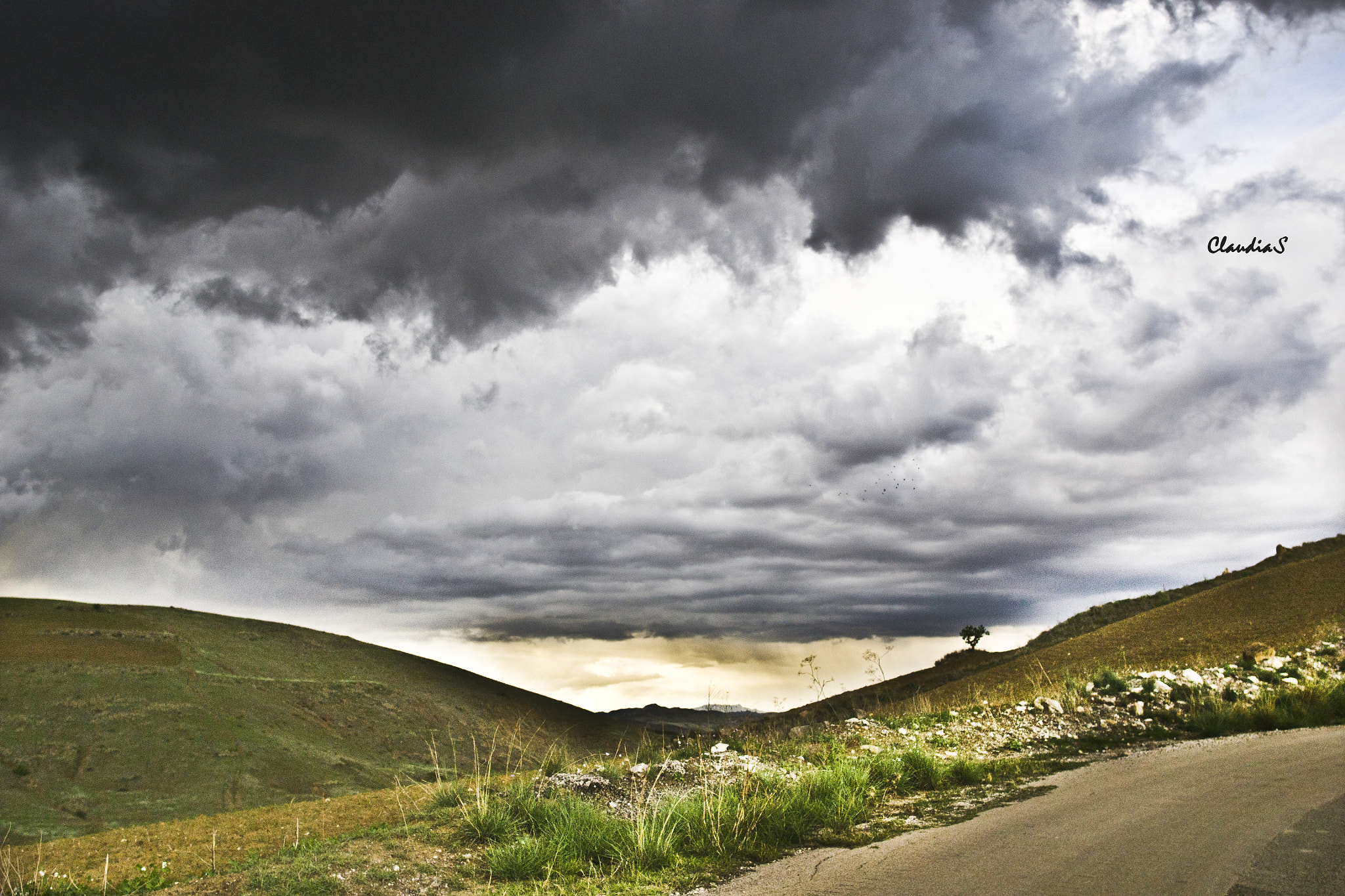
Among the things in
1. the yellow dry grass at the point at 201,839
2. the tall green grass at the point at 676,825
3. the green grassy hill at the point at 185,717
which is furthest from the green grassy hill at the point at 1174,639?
the green grassy hill at the point at 185,717

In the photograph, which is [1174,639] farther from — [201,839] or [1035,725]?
[201,839]

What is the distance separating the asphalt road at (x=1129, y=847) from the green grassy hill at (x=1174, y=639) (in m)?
8.45

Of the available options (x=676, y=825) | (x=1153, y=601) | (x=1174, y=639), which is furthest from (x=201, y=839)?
(x=1153, y=601)

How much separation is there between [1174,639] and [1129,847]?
77.6ft

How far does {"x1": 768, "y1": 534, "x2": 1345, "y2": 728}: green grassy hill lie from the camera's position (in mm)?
20734

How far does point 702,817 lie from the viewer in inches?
307

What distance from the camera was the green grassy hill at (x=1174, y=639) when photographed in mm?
20734

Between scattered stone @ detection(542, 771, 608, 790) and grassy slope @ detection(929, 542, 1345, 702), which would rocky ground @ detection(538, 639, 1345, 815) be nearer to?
scattered stone @ detection(542, 771, 608, 790)

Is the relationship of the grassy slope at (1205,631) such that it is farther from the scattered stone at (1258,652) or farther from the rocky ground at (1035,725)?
the rocky ground at (1035,725)

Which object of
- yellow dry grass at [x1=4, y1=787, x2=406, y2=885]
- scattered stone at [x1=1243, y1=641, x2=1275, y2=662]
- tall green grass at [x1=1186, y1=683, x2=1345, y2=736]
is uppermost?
scattered stone at [x1=1243, y1=641, x2=1275, y2=662]

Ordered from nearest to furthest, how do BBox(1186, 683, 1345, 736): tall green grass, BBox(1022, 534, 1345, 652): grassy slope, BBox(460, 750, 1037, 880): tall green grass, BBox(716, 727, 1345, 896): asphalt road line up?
1. BBox(716, 727, 1345, 896): asphalt road
2. BBox(460, 750, 1037, 880): tall green grass
3. BBox(1186, 683, 1345, 736): tall green grass
4. BBox(1022, 534, 1345, 652): grassy slope

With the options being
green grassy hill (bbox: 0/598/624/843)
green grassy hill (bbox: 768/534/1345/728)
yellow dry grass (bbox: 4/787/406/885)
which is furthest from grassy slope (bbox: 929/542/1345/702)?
green grassy hill (bbox: 0/598/624/843)

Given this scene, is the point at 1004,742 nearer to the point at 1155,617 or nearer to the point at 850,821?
the point at 850,821

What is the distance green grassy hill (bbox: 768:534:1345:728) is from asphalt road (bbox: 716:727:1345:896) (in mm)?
8452
